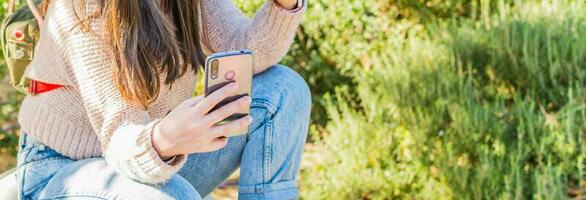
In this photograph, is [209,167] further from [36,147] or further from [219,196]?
[219,196]

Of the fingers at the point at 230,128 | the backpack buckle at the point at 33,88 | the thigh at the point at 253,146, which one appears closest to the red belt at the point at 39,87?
the backpack buckle at the point at 33,88

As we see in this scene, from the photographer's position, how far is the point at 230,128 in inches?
82.5

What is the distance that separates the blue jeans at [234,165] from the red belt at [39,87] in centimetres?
11

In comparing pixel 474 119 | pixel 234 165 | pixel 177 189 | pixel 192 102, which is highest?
pixel 192 102

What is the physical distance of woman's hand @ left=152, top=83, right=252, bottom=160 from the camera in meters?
2.03

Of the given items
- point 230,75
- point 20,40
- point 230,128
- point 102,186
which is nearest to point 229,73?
point 230,75

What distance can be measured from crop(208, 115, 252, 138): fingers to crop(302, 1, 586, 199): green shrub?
1887 mm

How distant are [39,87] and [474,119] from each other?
6.81ft

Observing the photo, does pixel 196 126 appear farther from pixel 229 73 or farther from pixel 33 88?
pixel 33 88

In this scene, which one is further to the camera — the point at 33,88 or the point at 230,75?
the point at 33,88

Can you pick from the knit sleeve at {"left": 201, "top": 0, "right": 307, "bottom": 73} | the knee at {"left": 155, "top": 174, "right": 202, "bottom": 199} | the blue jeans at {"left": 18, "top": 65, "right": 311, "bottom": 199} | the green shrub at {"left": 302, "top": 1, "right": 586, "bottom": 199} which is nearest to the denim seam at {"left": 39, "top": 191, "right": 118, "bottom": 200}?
the blue jeans at {"left": 18, "top": 65, "right": 311, "bottom": 199}

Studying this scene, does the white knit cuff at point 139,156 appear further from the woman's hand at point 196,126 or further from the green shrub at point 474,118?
the green shrub at point 474,118

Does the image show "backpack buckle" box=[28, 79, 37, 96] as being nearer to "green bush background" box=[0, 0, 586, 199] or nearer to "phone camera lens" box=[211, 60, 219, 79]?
"phone camera lens" box=[211, 60, 219, 79]

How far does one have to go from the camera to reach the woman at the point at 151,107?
2125mm
